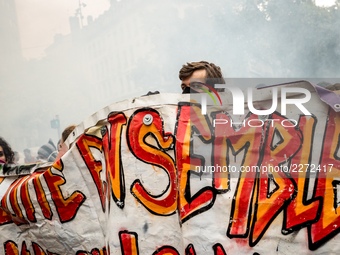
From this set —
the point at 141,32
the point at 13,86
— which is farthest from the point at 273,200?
the point at 141,32

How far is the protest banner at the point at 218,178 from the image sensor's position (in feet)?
7.24

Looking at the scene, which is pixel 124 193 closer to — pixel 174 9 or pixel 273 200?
pixel 273 200

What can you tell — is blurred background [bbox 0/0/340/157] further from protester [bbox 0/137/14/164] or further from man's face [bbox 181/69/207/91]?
man's face [bbox 181/69/207/91]

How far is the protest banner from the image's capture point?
2207 mm

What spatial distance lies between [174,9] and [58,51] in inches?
144

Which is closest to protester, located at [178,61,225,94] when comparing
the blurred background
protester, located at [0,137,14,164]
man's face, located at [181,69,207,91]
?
man's face, located at [181,69,207,91]

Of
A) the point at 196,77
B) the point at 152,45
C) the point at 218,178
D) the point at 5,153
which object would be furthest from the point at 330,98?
the point at 152,45

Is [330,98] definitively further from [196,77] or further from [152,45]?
[152,45]

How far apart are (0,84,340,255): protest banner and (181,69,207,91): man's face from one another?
0.23m

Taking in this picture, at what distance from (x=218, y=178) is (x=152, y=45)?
1345cm

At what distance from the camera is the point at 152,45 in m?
15.5

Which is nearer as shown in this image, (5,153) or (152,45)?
(5,153)

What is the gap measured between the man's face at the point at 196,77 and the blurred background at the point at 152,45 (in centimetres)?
1077

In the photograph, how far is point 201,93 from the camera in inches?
95.2
